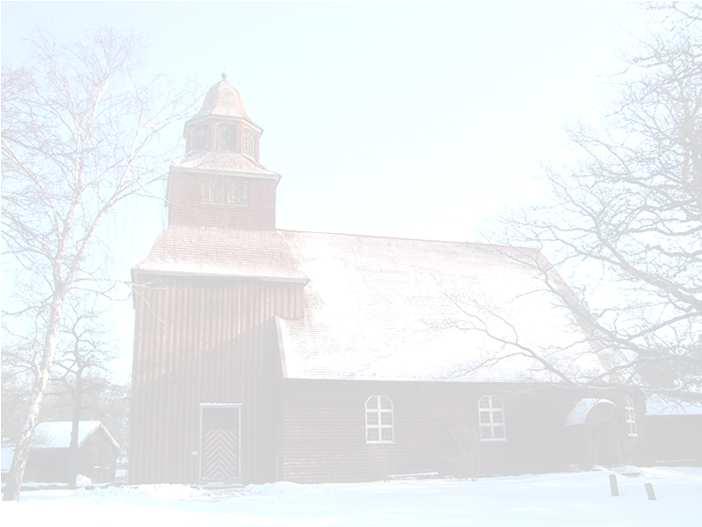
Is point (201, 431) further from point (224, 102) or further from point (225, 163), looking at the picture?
point (224, 102)

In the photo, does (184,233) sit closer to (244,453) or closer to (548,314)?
(244,453)

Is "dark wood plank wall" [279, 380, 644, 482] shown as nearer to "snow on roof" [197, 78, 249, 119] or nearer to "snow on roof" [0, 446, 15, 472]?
"snow on roof" [197, 78, 249, 119]

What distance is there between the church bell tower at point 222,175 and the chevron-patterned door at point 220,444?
312 inches

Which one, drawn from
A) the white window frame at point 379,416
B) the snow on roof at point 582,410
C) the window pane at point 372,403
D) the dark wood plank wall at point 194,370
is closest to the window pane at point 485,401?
the snow on roof at point 582,410

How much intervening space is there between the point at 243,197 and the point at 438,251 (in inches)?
386

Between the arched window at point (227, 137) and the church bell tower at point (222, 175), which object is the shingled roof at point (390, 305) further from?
the arched window at point (227, 137)

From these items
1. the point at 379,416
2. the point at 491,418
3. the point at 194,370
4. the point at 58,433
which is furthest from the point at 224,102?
the point at 58,433

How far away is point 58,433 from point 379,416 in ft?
119

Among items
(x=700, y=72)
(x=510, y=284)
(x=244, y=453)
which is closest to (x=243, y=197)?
(x=244, y=453)

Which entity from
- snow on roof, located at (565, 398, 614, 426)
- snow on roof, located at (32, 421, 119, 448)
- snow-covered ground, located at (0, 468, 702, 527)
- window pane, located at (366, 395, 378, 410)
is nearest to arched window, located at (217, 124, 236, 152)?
window pane, located at (366, 395, 378, 410)

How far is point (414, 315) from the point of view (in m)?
28.2

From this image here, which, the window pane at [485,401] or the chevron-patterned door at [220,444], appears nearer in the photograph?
the chevron-patterned door at [220,444]

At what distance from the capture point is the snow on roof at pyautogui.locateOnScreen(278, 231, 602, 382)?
997 inches

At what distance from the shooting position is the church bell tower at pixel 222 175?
2812cm
